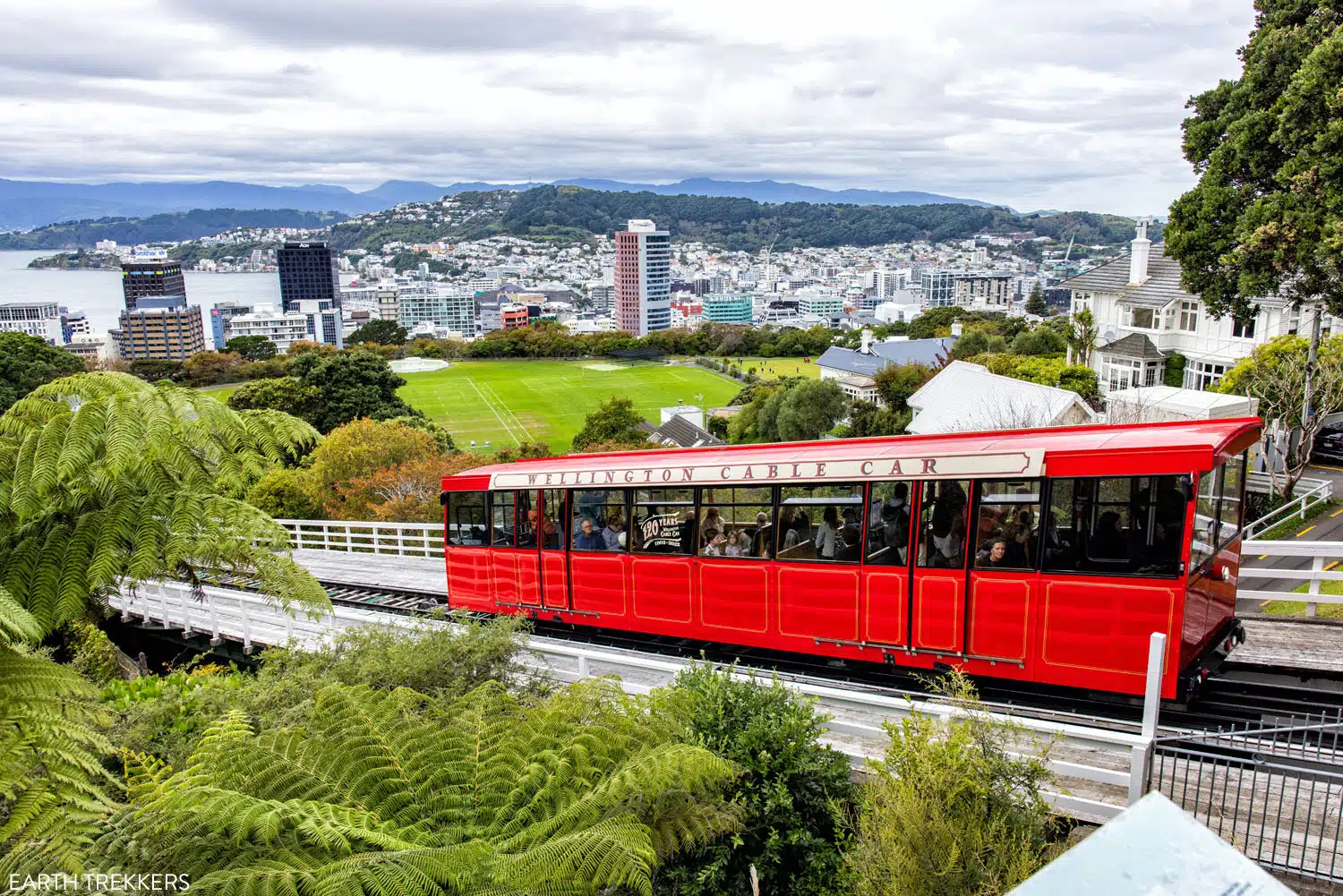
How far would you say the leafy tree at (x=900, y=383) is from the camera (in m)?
55.3

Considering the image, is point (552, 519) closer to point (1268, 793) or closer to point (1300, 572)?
point (1268, 793)

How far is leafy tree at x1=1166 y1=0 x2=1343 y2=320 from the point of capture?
18516 millimetres

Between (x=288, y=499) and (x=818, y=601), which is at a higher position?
(x=818, y=601)

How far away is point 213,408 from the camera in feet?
23.2

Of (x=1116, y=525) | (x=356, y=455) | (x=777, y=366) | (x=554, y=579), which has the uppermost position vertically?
(x=1116, y=525)

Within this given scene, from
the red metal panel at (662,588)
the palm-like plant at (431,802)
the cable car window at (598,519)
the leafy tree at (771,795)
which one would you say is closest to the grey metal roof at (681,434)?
the cable car window at (598,519)

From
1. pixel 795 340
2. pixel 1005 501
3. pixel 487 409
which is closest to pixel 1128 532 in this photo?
pixel 1005 501

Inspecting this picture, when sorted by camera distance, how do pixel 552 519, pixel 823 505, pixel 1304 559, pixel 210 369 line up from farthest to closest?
1. pixel 210 369
2. pixel 1304 559
3. pixel 552 519
4. pixel 823 505

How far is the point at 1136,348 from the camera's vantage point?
41.0m

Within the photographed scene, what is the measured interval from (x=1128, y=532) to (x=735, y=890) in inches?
197

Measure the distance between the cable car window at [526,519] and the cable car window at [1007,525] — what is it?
6.59 metres

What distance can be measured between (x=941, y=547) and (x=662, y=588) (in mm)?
3938

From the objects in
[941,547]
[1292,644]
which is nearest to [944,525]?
[941,547]

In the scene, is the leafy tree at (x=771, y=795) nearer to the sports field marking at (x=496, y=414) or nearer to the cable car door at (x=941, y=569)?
the cable car door at (x=941, y=569)
